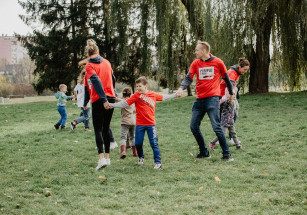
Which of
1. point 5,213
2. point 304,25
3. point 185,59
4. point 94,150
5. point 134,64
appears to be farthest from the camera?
point 134,64

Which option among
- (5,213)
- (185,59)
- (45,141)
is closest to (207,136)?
(45,141)

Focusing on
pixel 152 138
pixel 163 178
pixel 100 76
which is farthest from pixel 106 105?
pixel 163 178

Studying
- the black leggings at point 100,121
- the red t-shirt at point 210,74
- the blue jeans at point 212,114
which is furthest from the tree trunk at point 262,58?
the black leggings at point 100,121

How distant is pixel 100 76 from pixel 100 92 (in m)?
0.33

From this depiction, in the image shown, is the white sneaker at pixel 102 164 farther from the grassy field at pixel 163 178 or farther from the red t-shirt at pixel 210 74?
the red t-shirt at pixel 210 74

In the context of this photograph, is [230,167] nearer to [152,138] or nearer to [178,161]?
[178,161]

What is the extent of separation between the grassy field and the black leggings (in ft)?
1.45

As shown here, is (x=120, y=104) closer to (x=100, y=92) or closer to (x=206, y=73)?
(x=100, y=92)

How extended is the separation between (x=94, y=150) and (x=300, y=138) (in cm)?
426

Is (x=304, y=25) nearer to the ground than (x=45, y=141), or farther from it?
farther from it

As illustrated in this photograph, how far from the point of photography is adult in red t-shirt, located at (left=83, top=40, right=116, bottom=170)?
4949mm

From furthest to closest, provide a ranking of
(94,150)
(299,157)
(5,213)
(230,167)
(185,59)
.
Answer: (185,59) → (94,150) → (299,157) → (230,167) → (5,213)

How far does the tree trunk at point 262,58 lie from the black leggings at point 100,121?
9695 millimetres

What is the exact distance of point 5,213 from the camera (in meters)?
3.48
